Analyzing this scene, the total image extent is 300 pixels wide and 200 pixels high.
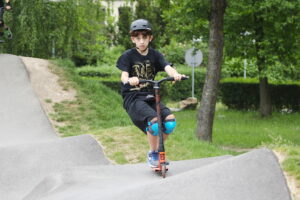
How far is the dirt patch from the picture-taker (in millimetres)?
14456

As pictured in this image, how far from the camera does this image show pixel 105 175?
7590mm

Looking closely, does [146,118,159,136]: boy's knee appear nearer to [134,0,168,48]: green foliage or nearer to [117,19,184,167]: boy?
[117,19,184,167]: boy

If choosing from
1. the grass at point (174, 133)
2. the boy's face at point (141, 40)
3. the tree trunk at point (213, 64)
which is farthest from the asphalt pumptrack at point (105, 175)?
the tree trunk at point (213, 64)

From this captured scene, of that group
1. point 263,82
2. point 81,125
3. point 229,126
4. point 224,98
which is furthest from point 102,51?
point 81,125

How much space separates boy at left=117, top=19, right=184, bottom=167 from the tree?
11785 millimetres

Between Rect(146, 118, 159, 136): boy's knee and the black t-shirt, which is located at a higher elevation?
the black t-shirt

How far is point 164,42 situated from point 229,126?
19.7 meters

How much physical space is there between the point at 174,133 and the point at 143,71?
3.99m

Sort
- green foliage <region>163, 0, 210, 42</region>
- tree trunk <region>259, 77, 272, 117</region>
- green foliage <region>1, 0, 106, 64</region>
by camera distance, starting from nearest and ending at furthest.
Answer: green foliage <region>163, 0, 210, 42</region> → green foliage <region>1, 0, 106, 64</region> → tree trunk <region>259, 77, 272, 117</region>

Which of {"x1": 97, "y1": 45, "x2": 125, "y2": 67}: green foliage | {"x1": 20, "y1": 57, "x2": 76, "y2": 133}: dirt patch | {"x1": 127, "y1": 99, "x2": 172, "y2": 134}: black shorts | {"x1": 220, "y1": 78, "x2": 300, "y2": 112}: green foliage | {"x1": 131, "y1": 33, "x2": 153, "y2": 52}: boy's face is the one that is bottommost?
{"x1": 220, "y1": 78, "x2": 300, "y2": 112}: green foliage

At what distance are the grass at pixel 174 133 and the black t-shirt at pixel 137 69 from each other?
1.70 meters

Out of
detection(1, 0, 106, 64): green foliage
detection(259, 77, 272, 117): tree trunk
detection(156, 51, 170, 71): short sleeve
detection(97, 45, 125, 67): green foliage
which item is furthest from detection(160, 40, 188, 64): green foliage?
detection(156, 51, 170, 71): short sleeve

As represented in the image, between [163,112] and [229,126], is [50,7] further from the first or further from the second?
[163,112]

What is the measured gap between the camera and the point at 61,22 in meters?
17.4
